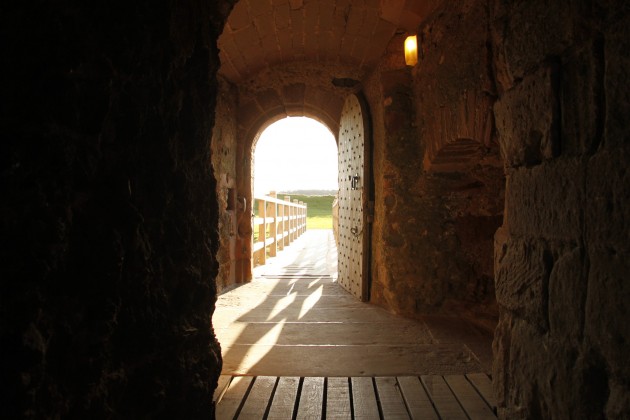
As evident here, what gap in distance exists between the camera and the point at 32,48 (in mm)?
879

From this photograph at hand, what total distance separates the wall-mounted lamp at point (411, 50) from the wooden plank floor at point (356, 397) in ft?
8.51

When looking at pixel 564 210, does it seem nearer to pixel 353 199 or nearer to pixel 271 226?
pixel 353 199

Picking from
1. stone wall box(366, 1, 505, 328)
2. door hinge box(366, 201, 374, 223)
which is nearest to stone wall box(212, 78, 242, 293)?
door hinge box(366, 201, 374, 223)

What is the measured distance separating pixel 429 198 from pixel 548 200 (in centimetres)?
237

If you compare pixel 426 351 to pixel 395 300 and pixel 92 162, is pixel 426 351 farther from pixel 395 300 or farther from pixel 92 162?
pixel 92 162

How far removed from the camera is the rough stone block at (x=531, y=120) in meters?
1.21

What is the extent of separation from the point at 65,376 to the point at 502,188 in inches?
126

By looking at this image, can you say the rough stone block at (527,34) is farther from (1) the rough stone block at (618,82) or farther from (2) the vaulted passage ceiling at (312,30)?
(2) the vaulted passage ceiling at (312,30)

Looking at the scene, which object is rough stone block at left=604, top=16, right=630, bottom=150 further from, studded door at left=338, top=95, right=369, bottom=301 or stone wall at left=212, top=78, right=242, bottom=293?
stone wall at left=212, top=78, right=242, bottom=293

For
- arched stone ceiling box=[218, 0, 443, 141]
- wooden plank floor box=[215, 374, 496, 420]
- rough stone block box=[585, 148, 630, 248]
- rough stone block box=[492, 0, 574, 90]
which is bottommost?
wooden plank floor box=[215, 374, 496, 420]

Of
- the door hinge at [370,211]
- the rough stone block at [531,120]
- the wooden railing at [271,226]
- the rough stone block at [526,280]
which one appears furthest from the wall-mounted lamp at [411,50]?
the wooden railing at [271,226]

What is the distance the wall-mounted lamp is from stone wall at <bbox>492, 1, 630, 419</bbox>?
79.4 inches

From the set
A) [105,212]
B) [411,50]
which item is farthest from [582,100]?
[411,50]

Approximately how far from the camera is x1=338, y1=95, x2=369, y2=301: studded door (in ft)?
13.9
